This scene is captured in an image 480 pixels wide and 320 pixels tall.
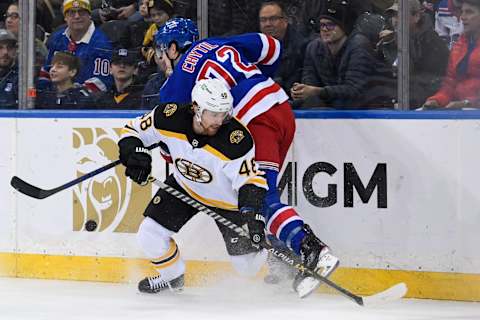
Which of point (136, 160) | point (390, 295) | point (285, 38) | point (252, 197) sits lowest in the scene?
point (390, 295)

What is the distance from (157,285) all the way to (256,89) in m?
0.95

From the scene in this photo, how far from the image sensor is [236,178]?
4406 millimetres

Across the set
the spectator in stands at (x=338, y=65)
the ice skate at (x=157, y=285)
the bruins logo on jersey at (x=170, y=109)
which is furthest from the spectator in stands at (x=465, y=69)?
the ice skate at (x=157, y=285)

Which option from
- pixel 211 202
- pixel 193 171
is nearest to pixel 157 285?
pixel 211 202

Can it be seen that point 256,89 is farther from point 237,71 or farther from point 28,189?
point 28,189

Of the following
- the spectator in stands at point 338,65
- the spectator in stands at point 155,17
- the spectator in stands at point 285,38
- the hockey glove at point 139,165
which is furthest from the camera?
the spectator in stands at point 155,17

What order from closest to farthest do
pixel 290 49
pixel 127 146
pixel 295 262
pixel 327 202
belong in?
pixel 295 262
pixel 127 146
pixel 327 202
pixel 290 49

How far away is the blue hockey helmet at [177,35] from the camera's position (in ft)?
15.8

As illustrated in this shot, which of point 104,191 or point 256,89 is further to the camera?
point 104,191

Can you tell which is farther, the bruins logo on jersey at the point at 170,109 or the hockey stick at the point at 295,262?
the bruins logo on jersey at the point at 170,109

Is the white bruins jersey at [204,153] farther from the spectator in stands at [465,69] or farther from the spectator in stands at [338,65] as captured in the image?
the spectator in stands at [465,69]

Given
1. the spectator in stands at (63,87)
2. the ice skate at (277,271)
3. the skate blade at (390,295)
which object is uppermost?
the spectator in stands at (63,87)

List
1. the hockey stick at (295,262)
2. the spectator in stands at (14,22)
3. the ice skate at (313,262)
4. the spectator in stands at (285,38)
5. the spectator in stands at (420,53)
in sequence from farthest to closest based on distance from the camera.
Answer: the spectator in stands at (14,22), the spectator in stands at (285,38), the spectator in stands at (420,53), the ice skate at (313,262), the hockey stick at (295,262)

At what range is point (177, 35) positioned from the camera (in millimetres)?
4828
